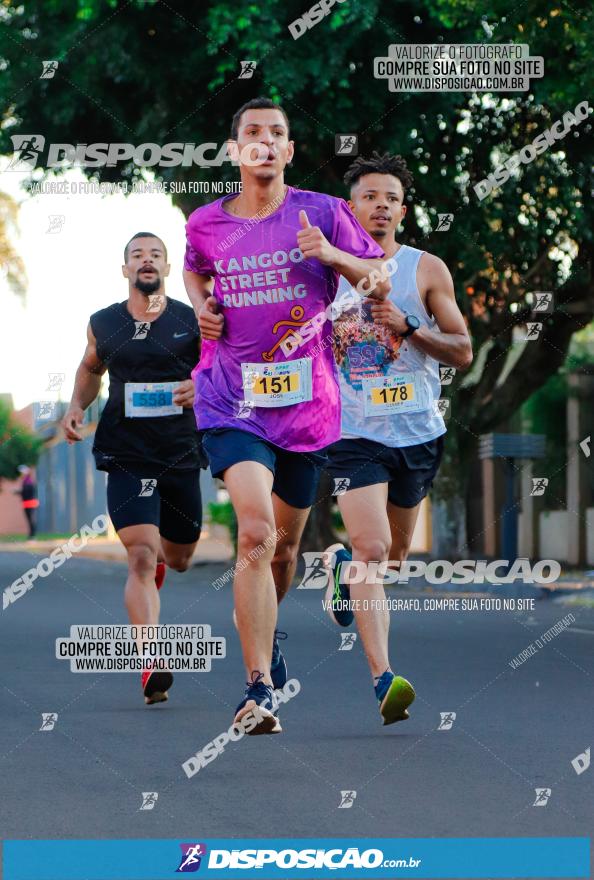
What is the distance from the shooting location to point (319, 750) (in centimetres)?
698

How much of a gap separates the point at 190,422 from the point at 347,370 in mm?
1126

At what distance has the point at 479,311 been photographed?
2194cm

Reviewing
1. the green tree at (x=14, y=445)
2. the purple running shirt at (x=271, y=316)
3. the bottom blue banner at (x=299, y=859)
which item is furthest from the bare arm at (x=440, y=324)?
the green tree at (x=14, y=445)

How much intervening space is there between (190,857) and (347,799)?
128 cm

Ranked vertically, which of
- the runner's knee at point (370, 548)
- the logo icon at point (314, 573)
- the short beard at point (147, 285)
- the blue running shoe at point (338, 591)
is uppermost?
the short beard at point (147, 285)

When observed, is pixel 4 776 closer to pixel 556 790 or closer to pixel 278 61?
pixel 556 790

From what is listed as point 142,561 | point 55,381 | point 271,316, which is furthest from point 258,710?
point 55,381

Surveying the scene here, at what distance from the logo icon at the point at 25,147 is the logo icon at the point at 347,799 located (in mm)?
16088

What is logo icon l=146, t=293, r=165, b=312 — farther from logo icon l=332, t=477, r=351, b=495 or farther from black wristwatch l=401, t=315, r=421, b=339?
black wristwatch l=401, t=315, r=421, b=339

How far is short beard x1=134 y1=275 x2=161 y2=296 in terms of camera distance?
8594mm

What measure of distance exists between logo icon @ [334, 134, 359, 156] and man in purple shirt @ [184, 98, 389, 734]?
11.5m

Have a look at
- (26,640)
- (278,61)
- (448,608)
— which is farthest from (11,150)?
(26,640)

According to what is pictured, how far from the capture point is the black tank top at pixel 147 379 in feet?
27.9

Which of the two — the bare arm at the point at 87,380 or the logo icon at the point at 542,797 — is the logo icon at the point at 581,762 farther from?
the bare arm at the point at 87,380
